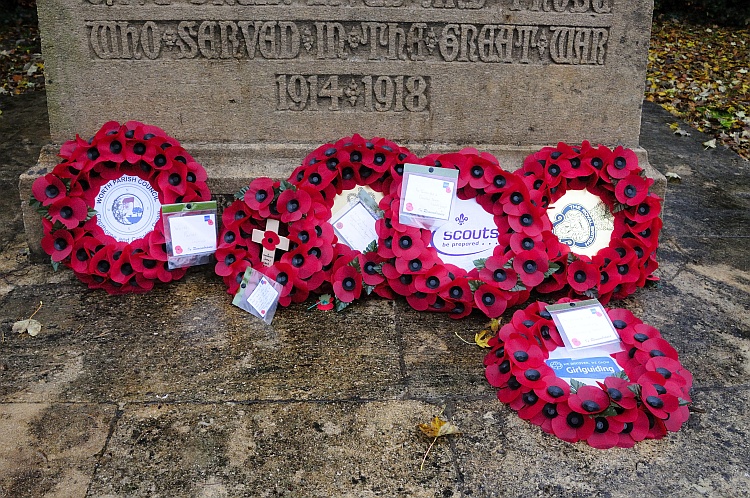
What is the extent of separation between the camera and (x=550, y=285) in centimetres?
326

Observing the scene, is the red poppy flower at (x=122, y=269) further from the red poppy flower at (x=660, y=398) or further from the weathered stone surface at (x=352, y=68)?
the red poppy flower at (x=660, y=398)

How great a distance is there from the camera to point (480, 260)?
10.5 feet

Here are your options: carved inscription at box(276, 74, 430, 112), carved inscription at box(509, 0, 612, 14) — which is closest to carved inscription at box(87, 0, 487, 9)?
carved inscription at box(509, 0, 612, 14)

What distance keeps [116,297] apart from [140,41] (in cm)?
122

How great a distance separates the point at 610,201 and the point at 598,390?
129 centimetres

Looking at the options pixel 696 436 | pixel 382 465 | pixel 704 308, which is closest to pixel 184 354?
pixel 382 465

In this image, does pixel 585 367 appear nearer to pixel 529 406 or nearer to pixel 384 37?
pixel 529 406

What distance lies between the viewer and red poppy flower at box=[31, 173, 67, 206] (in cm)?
322

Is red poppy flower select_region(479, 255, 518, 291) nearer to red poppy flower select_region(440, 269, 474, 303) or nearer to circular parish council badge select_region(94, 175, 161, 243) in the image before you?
red poppy flower select_region(440, 269, 474, 303)

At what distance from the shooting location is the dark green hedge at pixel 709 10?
1100 cm

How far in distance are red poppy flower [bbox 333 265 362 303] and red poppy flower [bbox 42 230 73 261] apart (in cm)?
123

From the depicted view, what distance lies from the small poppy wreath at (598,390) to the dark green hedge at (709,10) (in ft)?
33.8

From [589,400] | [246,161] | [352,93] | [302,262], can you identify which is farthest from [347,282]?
[589,400]

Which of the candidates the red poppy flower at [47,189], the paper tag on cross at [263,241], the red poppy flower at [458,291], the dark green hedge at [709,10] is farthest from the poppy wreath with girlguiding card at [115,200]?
the dark green hedge at [709,10]
